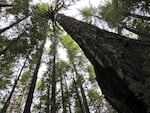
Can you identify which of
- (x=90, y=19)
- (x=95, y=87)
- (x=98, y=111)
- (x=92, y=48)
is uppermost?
(x=92, y=48)

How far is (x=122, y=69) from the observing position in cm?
328

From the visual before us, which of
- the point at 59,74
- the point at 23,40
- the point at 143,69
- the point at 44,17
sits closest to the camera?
the point at 143,69

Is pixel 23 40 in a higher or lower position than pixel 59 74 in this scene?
higher

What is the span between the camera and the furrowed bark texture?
2885 millimetres

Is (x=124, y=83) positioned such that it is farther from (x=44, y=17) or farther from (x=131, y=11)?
(x=44, y=17)

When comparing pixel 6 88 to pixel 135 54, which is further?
pixel 6 88

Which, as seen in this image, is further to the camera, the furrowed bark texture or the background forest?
the background forest

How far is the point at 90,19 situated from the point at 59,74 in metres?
6.28

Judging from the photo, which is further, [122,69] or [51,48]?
[51,48]

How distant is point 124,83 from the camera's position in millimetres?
3182

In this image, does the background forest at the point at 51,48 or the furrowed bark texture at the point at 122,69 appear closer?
the furrowed bark texture at the point at 122,69

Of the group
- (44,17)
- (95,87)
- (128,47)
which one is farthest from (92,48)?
(95,87)

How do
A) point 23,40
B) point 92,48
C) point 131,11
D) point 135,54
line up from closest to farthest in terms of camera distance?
point 135,54 < point 92,48 < point 131,11 < point 23,40

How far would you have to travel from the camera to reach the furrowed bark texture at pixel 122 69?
2.88 meters
